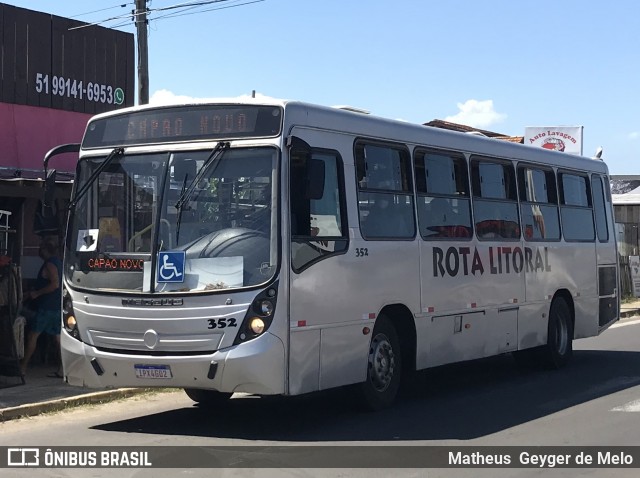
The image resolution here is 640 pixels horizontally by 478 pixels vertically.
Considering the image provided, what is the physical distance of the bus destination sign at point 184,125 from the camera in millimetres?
9445

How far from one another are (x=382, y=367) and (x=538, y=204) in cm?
481

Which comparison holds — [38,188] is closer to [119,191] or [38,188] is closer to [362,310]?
[119,191]

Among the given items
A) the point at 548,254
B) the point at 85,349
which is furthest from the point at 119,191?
the point at 548,254

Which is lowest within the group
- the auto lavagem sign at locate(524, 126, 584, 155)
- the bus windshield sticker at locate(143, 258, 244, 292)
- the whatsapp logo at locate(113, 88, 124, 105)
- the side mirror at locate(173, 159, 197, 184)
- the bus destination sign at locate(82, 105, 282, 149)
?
the bus windshield sticker at locate(143, 258, 244, 292)

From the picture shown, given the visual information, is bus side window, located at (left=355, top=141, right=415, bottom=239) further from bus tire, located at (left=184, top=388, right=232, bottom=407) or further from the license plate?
bus tire, located at (left=184, top=388, right=232, bottom=407)

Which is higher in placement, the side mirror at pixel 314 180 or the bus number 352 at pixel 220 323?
the side mirror at pixel 314 180

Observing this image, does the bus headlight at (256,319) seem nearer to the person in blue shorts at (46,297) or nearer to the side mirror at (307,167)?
the side mirror at (307,167)

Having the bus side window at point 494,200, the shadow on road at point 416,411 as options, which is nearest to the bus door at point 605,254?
the shadow on road at point 416,411

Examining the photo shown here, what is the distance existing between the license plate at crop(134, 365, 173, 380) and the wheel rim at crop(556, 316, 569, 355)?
24.8 ft

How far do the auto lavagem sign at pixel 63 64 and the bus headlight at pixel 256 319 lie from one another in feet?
33.1

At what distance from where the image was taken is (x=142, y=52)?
17969 mm

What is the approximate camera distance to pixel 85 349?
9.69 metres

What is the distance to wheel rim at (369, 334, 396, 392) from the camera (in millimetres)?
10625

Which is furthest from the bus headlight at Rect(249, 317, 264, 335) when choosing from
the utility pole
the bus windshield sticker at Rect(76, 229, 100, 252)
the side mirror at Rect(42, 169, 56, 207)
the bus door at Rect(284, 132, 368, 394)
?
the utility pole
